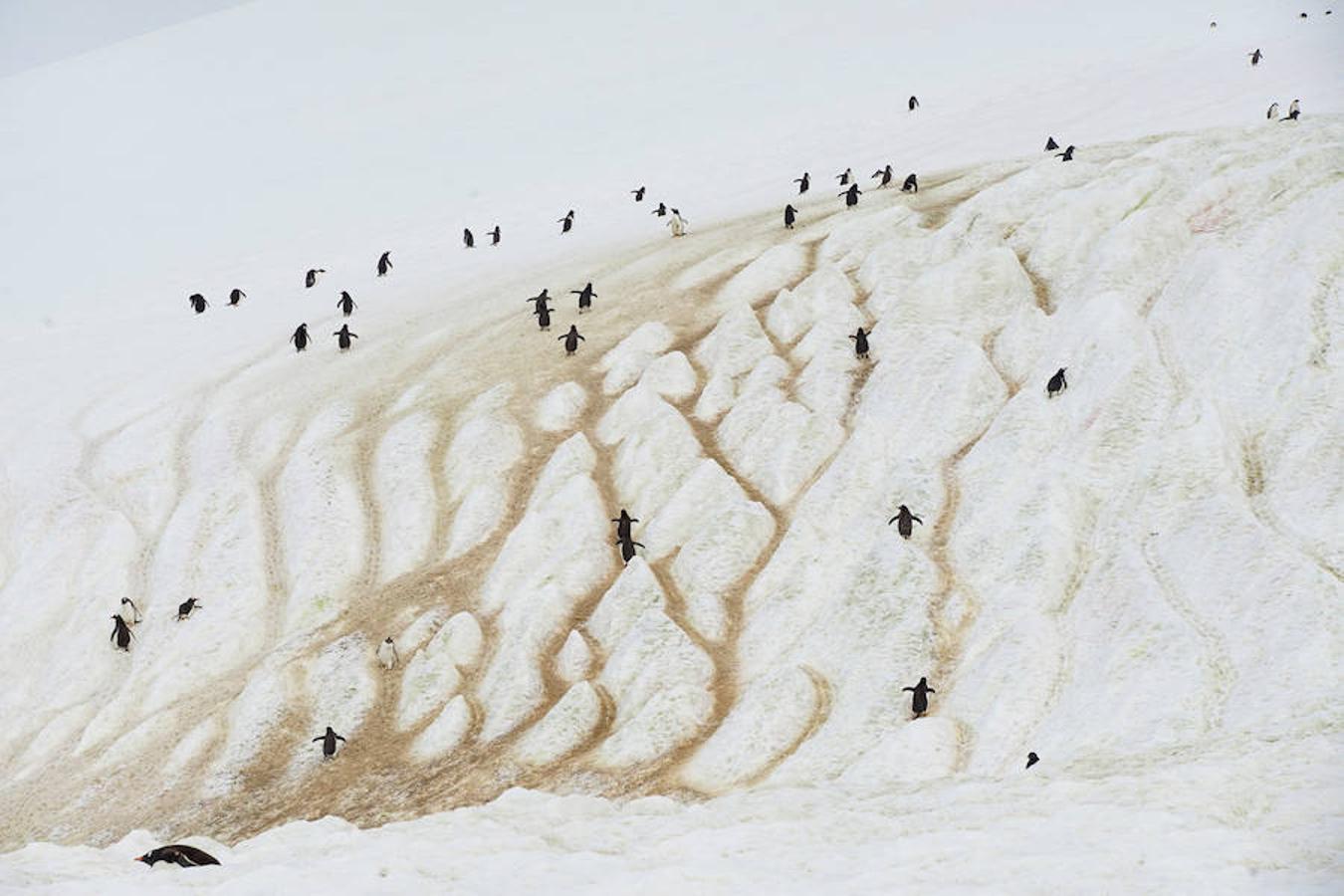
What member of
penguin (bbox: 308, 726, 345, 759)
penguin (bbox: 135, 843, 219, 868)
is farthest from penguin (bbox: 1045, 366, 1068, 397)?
penguin (bbox: 135, 843, 219, 868)


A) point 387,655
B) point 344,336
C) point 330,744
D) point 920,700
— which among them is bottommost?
point 330,744

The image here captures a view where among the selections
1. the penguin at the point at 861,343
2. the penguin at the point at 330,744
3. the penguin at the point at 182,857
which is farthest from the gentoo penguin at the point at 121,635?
the penguin at the point at 861,343

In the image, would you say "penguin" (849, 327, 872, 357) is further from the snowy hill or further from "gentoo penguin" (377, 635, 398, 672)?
"gentoo penguin" (377, 635, 398, 672)

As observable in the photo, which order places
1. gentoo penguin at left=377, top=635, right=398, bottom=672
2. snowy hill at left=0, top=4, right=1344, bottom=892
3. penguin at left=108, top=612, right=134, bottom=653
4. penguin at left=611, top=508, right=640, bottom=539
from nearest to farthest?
snowy hill at left=0, top=4, right=1344, bottom=892
gentoo penguin at left=377, top=635, right=398, bottom=672
penguin at left=611, top=508, right=640, bottom=539
penguin at left=108, top=612, right=134, bottom=653

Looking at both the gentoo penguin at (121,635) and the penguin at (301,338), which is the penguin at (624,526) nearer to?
the gentoo penguin at (121,635)

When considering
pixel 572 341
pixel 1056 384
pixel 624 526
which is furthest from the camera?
pixel 572 341

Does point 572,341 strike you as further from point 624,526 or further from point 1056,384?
point 1056,384

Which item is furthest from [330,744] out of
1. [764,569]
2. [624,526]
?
[764,569]
